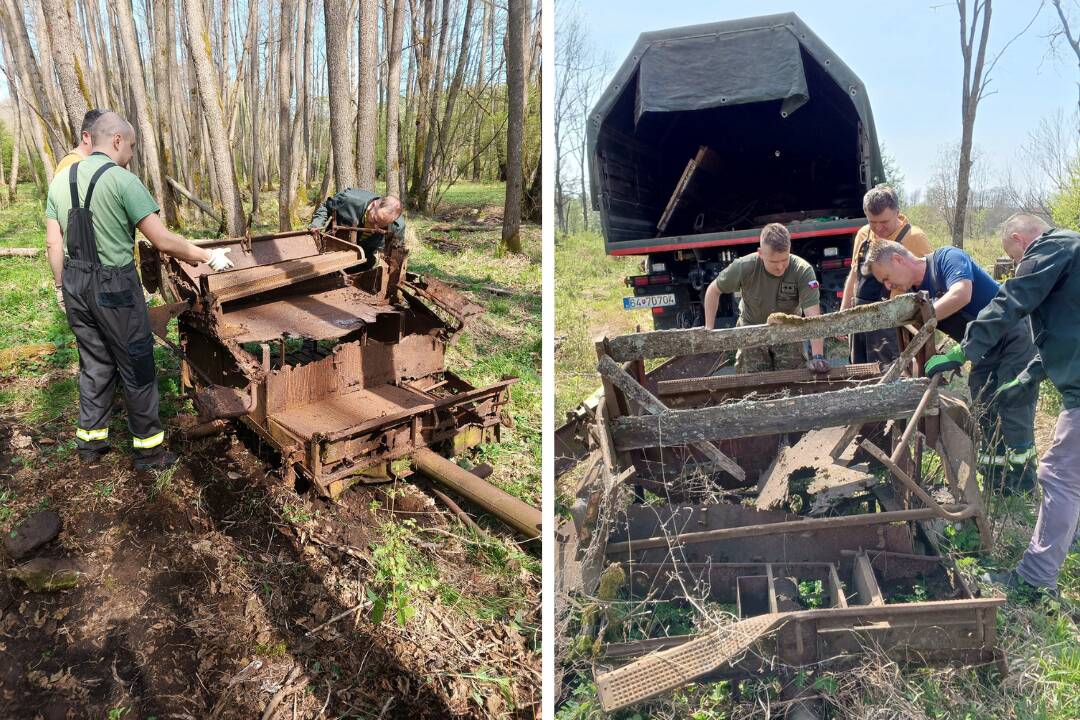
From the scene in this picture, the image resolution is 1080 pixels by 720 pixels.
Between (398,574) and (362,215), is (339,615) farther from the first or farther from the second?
(362,215)

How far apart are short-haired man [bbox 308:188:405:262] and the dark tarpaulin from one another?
2234mm

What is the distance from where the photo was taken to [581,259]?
635 inches

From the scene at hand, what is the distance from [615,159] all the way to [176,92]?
12699 millimetres

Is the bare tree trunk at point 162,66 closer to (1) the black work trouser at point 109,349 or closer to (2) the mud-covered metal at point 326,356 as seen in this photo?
(2) the mud-covered metal at point 326,356

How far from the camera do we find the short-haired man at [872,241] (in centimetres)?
422

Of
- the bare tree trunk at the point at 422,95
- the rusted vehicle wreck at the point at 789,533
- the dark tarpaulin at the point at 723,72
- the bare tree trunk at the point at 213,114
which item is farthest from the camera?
the bare tree trunk at the point at 422,95

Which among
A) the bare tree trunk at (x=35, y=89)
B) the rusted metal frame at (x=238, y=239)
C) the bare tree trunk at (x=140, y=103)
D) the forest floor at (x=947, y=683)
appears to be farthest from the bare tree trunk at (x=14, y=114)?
the forest floor at (x=947, y=683)

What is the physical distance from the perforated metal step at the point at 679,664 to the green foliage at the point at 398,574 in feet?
3.23

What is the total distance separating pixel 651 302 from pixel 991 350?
124 inches

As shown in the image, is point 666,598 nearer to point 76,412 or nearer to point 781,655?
point 781,655

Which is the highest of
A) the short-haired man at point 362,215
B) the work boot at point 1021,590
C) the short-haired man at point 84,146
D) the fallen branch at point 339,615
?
the short-haired man at point 84,146

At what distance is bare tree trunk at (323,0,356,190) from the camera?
7.43 m

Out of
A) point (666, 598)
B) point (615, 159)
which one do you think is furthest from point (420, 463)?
point (615, 159)

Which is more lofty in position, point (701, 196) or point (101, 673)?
point (701, 196)
